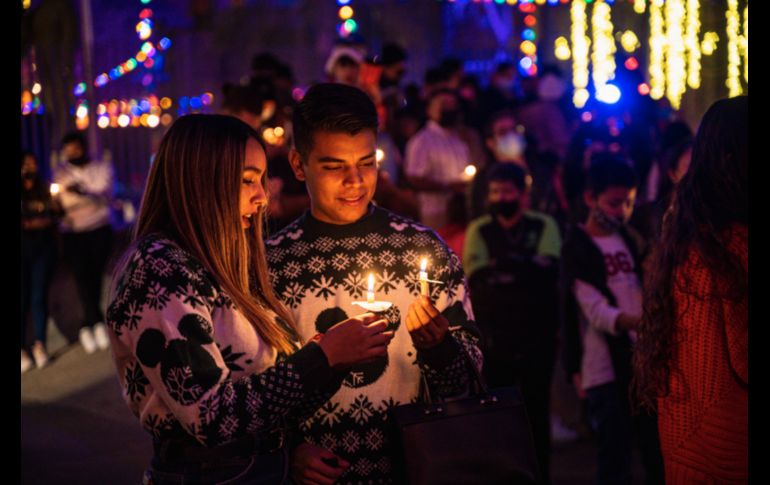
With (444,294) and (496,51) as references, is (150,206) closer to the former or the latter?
(444,294)

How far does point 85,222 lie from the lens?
9898 mm

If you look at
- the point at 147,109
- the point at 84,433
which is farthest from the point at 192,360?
the point at 147,109

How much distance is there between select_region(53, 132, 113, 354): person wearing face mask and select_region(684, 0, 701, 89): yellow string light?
9600mm

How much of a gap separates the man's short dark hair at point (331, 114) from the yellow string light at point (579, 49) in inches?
704

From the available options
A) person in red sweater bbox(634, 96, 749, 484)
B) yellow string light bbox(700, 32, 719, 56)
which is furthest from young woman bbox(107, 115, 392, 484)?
yellow string light bbox(700, 32, 719, 56)

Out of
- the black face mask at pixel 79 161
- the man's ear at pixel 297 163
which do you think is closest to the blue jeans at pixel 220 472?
the man's ear at pixel 297 163

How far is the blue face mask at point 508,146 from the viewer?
28.6 feet

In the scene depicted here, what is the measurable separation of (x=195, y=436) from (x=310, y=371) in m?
0.36

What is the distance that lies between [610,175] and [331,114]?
2.51 m

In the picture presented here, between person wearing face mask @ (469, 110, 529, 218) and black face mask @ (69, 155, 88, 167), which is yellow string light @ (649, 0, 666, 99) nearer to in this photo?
A: person wearing face mask @ (469, 110, 529, 218)

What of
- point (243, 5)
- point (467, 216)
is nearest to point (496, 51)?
point (243, 5)

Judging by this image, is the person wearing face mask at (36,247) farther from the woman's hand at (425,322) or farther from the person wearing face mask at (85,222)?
the woman's hand at (425,322)

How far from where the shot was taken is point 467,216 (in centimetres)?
739

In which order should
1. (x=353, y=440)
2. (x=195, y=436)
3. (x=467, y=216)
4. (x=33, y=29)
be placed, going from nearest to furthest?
(x=195, y=436), (x=353, y=440), (x=467, y=216), (x=33, y=29)
